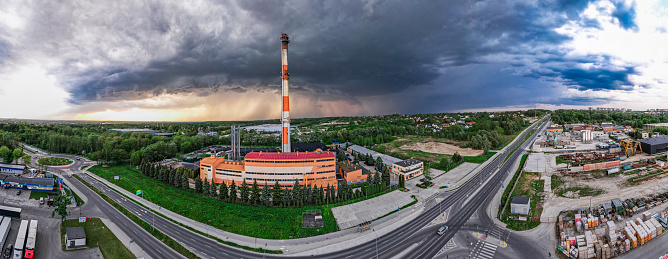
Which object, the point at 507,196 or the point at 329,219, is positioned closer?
the point at 329,219

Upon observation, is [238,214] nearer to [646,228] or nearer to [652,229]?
[646,228]

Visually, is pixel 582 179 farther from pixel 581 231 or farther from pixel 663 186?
pixel 581 231

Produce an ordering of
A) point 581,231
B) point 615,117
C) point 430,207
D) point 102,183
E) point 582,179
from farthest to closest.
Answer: point 615,117
point 102,183
point 582,179
point 430,207
point 581,231

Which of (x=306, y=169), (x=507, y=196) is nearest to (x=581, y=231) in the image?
(x=507, y=196)

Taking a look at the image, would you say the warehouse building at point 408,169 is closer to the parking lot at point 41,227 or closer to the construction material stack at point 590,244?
the construction material stack at point 590,244

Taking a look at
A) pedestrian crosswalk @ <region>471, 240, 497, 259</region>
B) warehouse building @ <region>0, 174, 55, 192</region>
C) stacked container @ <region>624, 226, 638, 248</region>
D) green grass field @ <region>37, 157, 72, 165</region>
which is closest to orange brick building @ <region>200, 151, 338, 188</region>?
pedestrian crosswalk @ <region>471, 240, 497, 259</region>

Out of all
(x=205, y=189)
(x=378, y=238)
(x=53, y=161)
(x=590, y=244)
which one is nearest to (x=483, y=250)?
(x=590, y=244)

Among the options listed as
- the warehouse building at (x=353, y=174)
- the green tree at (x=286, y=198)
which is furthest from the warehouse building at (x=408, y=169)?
the green tree at (x=286, y=198)
